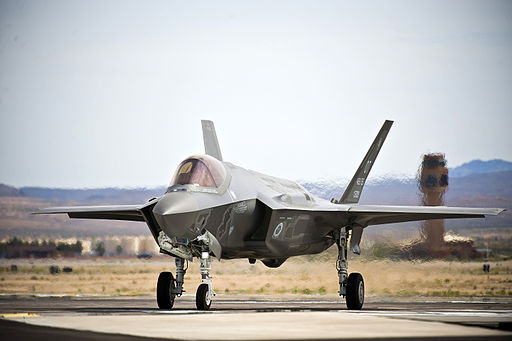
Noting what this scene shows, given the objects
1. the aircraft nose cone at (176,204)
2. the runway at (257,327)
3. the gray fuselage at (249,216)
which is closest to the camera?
the runway at (257,327)

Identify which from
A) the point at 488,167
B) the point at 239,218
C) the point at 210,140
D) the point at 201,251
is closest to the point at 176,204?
the point at 201,251

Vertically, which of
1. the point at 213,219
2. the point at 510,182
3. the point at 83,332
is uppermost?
the point at 510,182

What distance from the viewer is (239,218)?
22.6 meters

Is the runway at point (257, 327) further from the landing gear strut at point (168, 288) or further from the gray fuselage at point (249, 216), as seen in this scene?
the landing gear strut at point (168, 288)

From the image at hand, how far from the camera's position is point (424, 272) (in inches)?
1281

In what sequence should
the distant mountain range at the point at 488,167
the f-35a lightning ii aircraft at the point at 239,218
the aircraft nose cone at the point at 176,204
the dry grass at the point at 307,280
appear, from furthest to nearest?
the distant mountain range at the point at 488,167 < the dry grass at the point at 307,280 < the f-35a lightning ii aircraft at the point at 239,218 < the aircraft nose cone at the point at 176,204

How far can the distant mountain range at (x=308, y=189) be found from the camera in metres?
35.9

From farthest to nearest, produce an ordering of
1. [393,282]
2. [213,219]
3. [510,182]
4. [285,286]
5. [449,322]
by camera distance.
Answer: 1. [510,182]
2. [285,286]
3. [393,282]
4. [213,219]
5. [449,322]

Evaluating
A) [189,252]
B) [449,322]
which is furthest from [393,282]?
[449,322]

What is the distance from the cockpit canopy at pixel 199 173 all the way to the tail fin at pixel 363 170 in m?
8.00

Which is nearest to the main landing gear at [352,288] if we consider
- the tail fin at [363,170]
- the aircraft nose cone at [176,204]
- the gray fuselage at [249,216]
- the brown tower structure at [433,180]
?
the gray fuselage at [249,216]

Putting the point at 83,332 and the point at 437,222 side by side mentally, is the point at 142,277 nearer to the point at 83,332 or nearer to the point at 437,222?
the point at 437,222

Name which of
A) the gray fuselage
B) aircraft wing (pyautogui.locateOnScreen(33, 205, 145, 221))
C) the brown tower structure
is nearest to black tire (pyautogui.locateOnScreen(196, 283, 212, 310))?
the gray fuselage

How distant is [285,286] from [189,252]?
17065mm
